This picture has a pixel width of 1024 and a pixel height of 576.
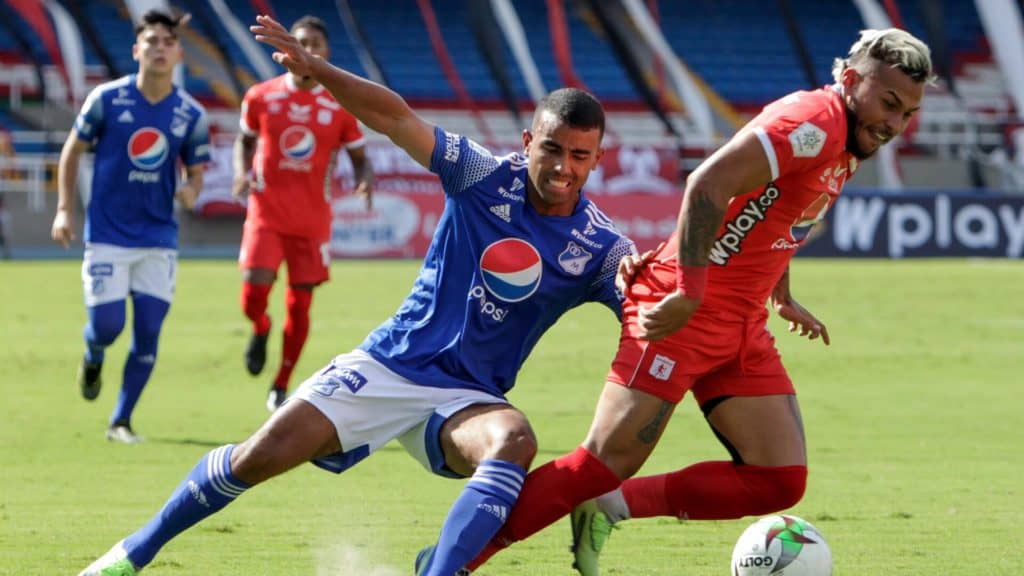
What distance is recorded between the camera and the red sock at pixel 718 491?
5996 millimetres

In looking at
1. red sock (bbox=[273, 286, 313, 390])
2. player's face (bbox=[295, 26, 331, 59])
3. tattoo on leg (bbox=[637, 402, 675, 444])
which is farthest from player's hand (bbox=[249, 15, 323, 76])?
red sock (bbox=[273, 286, 313, 390])

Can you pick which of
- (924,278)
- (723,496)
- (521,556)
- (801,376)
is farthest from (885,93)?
(924,278)

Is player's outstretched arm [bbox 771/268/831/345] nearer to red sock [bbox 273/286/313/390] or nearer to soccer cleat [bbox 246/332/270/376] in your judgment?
red sock [bbox 273/286/313/390]

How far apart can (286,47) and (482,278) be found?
105 centimetres

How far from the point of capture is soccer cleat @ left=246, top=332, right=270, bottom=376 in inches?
471

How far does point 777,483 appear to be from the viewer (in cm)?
600

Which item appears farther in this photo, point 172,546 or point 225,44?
point 225,44

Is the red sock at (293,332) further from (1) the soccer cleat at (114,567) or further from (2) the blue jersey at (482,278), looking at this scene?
(1) the soccer cleat at (114,567)

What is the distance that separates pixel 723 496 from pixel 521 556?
3.36 ft

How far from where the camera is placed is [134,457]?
30.3 ft

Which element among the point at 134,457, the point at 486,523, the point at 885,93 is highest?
the point at 885,93

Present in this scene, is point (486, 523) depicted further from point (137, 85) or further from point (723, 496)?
point (137, 85)

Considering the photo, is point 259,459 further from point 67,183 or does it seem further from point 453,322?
→ point 67,183

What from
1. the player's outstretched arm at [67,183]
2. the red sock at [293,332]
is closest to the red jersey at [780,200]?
the player's outstretched arm at [67,183]
